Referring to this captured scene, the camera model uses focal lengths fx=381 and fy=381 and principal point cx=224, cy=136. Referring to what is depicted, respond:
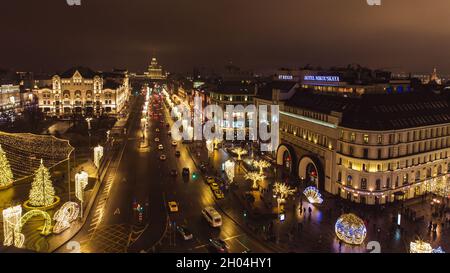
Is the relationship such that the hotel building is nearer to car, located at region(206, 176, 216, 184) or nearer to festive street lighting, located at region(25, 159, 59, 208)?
car, located at region(206, 176, 216, 184)

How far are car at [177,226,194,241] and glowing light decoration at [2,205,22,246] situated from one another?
48.7 feet

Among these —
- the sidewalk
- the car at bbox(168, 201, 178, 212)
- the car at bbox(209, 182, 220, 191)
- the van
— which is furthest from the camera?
the car at bbox(209, 182, 220, 191)

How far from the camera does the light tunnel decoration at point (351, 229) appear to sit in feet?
119

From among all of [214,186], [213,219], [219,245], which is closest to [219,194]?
[214,186]

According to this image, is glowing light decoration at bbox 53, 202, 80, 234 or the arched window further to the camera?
the arched window

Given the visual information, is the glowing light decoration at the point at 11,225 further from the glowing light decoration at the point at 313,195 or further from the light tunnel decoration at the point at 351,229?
the glowing light decoration at the point at 313,195

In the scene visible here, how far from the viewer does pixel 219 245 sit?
3538 cm

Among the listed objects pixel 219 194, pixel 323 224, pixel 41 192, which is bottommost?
pixel 323 224

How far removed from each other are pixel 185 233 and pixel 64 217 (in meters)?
12.7

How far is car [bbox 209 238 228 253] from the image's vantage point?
34.7m

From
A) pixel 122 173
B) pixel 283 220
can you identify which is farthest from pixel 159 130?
pixel 283 220

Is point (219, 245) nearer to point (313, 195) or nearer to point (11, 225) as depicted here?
point (313, 195)

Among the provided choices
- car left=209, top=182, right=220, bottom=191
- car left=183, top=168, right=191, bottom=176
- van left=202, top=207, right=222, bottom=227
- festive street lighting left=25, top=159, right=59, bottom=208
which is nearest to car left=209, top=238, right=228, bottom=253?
van left=202, top=207, right=222, bottom=227
